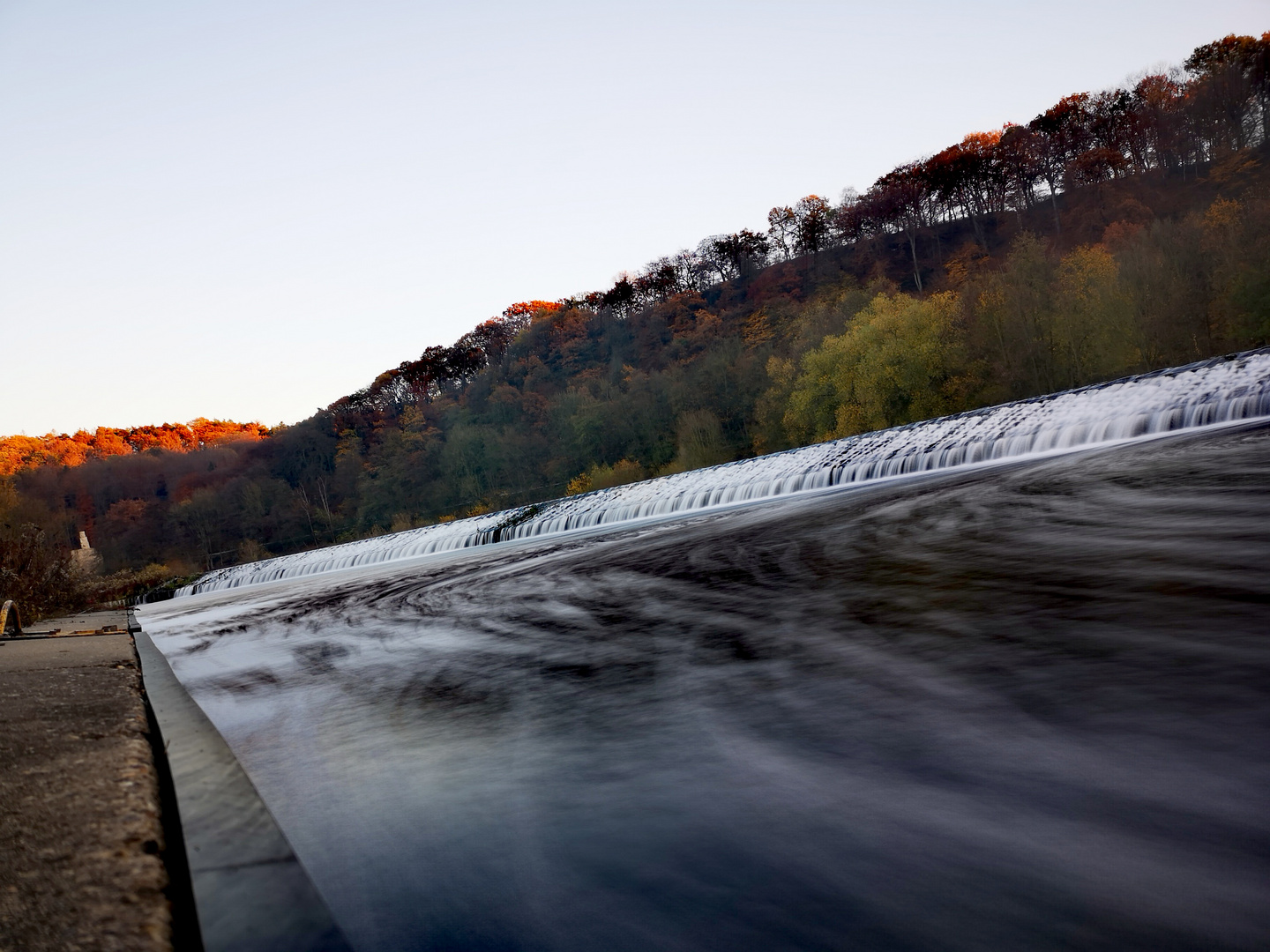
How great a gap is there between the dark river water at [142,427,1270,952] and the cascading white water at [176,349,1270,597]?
45.1ft

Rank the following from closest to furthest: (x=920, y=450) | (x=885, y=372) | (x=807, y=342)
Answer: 1. (x=920, y=450)
2. (x=885, y=372)
3. (x=807, y=342)

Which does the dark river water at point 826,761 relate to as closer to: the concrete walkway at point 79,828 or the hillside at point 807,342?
the concrete walkway at point 79,828

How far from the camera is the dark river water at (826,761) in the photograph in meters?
2.13

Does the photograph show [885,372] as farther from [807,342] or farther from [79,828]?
[79,828]

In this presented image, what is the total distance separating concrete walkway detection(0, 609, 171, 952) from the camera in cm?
173

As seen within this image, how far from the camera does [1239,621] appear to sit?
4168 millimetres

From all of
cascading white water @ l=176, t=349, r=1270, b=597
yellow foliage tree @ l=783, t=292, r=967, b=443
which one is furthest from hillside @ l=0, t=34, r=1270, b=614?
cascading white water @ l=176, t=349, r=1270, b=597

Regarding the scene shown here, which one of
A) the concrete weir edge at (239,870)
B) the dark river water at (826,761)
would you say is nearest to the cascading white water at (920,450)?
the dark river water at (826,761)

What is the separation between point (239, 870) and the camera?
207 cm

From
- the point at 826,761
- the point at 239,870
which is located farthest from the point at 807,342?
the point at 239,870

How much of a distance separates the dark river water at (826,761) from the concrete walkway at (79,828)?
0.59m

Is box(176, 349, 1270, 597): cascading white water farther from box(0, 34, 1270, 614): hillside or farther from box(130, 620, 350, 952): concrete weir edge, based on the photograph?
box(130, 620, 350, 952): concrete weir edge

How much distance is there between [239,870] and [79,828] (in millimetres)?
595

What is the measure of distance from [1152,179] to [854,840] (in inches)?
3220
